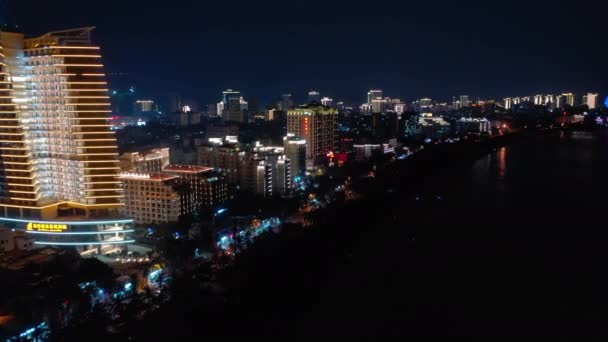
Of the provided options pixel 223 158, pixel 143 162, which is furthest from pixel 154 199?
pixel 223 158

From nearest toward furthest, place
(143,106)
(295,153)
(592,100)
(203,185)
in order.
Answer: (203,185) → (295,153) → (143,106) → (592,100)

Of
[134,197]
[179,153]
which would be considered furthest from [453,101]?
[134,197]

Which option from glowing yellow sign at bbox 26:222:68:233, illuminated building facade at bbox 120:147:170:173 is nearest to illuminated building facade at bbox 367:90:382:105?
illuminated building facade at bbox 120:147:170:173

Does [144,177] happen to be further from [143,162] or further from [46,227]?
[143,162]

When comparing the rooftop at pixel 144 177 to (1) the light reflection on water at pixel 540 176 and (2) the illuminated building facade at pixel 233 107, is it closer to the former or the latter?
(1) the light reflection on water at pixel 540 176

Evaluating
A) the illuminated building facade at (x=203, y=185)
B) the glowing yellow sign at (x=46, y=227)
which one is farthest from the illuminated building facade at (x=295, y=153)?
the glowing yellow sign at (x=46, y=227)

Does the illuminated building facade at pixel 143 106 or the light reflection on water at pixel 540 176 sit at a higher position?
the illuminated building facade at pixel 143 106

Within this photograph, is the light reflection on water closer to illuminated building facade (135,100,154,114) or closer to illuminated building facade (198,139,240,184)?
illuminated building facade (198,139,240,184)
